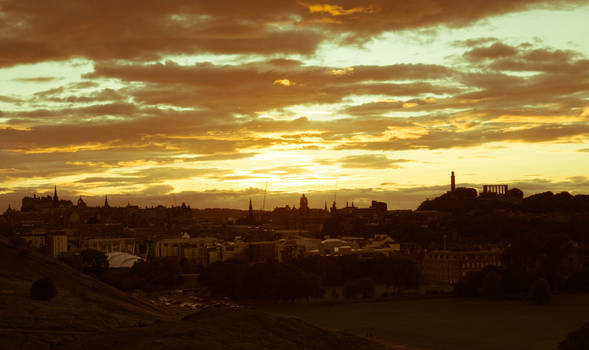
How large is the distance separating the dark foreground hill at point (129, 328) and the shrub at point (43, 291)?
1.71ft

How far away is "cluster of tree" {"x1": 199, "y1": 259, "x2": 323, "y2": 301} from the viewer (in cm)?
8969

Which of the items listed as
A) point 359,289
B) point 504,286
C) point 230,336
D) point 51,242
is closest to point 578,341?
point 230,336

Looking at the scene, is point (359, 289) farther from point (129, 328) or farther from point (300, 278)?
point (129, 328)

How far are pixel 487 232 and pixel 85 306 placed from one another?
12415 cm

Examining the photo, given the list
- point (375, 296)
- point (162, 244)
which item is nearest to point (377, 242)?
point (162, 244)

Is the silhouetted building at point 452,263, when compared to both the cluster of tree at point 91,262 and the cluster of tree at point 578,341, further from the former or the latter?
the cluster of tree at point 578,341

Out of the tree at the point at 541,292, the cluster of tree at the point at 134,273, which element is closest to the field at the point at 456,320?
the tree at the point at 541,292

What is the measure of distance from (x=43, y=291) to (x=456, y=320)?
41.5 meters

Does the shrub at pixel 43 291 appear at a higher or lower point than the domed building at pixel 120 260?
higher

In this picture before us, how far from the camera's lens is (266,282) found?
91125 mm

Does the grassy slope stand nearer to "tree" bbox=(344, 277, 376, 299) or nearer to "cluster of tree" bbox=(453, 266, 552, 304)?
"tree" bbox=(344, 277, 376, 299)

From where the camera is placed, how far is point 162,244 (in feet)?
559

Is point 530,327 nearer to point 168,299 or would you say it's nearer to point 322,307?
point 322,307

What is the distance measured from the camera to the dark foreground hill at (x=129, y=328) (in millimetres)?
37844
